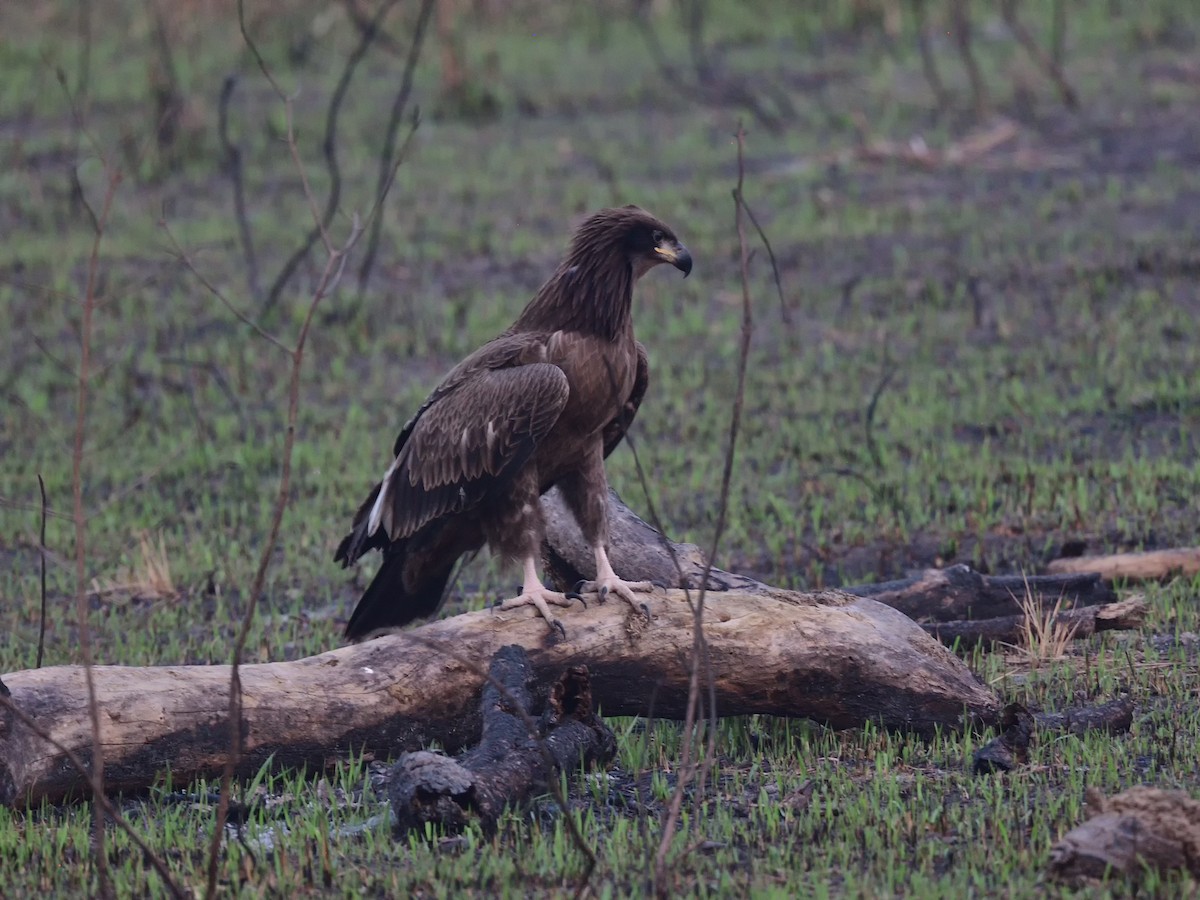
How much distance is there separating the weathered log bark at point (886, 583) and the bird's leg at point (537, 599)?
486 mm

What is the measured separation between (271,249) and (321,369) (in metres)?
2.28

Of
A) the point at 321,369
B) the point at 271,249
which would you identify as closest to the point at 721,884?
the point at 321,369

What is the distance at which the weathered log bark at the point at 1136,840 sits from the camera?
12.9ft

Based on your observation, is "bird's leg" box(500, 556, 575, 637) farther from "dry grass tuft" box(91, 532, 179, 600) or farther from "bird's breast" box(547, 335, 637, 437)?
"dry grass tuft" box(91, 532, 179, 600)

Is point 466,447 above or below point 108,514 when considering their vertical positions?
above

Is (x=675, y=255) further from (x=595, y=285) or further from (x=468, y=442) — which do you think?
(x=468, y=442)

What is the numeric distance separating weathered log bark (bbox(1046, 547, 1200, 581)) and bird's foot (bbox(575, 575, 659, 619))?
205 cm

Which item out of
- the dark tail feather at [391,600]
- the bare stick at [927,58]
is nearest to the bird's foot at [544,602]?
the dark tail feather at [391,600]

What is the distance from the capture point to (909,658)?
5.18 m

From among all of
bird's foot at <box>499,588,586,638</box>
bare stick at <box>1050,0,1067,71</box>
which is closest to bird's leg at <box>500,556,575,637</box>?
bird's foot at <box>499,588,586,638</box>

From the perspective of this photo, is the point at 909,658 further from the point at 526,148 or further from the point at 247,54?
the point at 247,54

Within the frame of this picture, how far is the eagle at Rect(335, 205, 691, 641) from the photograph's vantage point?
5754 mm

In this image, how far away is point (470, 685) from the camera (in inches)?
202

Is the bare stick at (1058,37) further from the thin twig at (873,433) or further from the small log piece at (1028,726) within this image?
the small log piece at (1028,726)
